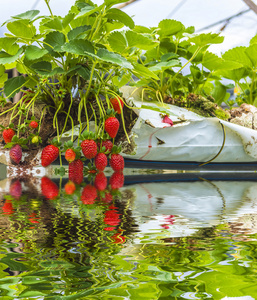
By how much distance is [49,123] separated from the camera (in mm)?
875

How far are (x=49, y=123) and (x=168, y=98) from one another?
375mm

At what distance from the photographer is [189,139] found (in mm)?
901

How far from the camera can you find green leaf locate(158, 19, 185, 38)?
3.09 feet

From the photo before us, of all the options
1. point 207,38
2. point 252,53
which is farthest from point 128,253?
point 252,53

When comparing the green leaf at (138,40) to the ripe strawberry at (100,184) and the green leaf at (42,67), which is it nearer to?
the green leaf at (42,67)

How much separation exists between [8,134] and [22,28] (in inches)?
9.4

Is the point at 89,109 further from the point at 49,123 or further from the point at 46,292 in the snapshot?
the point at 46,292

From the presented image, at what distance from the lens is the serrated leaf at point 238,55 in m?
1.12

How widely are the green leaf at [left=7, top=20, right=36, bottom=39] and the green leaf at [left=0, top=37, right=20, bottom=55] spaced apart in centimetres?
2

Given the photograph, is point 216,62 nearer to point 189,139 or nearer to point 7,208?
point 189,139

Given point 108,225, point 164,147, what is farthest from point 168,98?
point 108,225

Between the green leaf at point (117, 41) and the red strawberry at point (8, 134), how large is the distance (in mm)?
306

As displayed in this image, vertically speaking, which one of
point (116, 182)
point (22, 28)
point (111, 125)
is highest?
point (22, 28)

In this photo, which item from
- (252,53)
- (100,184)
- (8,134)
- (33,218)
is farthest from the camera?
(252,53)
